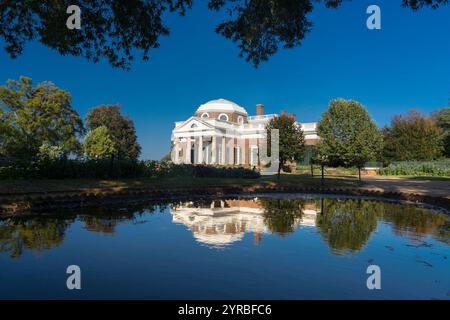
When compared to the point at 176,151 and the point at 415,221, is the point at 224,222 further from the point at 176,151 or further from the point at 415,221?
the point at 176,151

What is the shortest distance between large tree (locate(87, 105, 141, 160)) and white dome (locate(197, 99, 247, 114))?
13.8 m

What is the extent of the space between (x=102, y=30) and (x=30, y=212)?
6.75m

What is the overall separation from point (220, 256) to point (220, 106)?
61733 millimetres

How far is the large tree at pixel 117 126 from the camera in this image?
58688 millimetres

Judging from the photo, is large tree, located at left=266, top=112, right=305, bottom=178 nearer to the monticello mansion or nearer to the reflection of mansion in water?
the monticello mansion

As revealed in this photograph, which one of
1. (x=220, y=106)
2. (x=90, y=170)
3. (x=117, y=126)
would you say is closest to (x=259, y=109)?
(x=220, y=106)

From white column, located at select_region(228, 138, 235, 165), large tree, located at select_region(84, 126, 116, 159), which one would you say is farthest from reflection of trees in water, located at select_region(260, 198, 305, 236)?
white column, located at select_region(228, 138, 235, 165)

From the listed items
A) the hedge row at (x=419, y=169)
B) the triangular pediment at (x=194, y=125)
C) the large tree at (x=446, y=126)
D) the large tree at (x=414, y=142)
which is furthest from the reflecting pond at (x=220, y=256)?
the large tree at (x=446, y=126)

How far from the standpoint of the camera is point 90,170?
1773 cm

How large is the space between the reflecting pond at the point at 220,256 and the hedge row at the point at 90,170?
7556mm

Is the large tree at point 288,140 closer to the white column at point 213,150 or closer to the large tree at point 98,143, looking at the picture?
the white column at point 213,150
